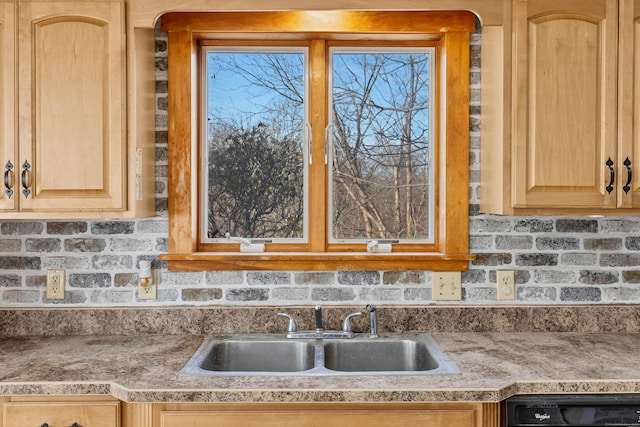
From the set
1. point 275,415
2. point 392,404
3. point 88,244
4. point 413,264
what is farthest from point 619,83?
point 88,244

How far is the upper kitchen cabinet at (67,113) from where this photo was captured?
222 cm

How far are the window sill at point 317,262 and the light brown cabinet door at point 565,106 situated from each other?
458 millimetres

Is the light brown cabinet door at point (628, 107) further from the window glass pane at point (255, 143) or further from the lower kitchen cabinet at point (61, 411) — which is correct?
the lower kitchen cabinet at point (61, 411)

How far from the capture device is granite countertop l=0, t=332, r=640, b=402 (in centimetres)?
180

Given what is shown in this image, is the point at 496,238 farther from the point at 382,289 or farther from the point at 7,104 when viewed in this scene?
the point at 7,104

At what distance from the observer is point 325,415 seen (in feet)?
6.11

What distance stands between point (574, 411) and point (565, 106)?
109 cm

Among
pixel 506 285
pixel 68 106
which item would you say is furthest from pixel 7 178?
pixel 506 285

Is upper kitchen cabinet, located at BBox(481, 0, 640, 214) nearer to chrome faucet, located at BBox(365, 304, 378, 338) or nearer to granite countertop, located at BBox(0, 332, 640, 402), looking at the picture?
granite countertop, located at BBox(0, 332, 640, 402)

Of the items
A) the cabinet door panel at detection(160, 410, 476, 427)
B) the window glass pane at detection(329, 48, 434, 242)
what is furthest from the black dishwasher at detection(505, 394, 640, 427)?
the window glass pane at detection(329, 48, 434, 242)

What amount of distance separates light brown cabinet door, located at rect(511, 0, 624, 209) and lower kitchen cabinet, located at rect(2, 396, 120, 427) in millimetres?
1618

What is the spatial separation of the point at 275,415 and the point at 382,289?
0.89 m

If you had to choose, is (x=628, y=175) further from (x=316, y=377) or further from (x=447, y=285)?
(x=316, y=377)

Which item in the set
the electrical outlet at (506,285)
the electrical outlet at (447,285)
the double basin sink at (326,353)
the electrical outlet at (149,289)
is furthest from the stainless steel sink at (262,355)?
the electrical outlet at (506,285)
